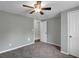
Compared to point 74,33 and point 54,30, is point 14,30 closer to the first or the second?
point 54,30

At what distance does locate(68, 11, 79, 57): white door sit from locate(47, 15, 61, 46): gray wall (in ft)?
5.73

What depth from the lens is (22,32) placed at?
16.3 ft

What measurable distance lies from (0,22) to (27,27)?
2.10 m

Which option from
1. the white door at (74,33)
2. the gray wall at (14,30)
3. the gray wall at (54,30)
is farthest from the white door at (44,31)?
the white door at (74,33)

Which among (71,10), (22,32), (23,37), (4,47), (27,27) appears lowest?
(4,47)

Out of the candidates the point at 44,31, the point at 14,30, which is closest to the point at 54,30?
the point at 44,31

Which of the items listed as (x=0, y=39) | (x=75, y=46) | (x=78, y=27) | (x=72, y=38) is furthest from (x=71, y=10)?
(x=0, y=39)

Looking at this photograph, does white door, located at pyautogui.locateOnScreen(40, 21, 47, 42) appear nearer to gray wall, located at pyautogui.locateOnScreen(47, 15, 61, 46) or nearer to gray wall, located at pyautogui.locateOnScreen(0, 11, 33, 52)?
gray wall, located at pyautogui.locateOnScreen(47, 15, 61, 46)

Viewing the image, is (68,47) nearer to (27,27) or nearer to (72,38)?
(72,38)

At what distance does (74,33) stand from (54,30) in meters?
2.37

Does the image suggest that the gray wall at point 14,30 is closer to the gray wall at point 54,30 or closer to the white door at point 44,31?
the white door at point 44,31

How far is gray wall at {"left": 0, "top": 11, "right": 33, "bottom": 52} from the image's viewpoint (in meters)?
3.79

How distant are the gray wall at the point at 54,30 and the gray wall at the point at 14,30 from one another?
163 centimetres

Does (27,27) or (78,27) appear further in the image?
(27,27)
